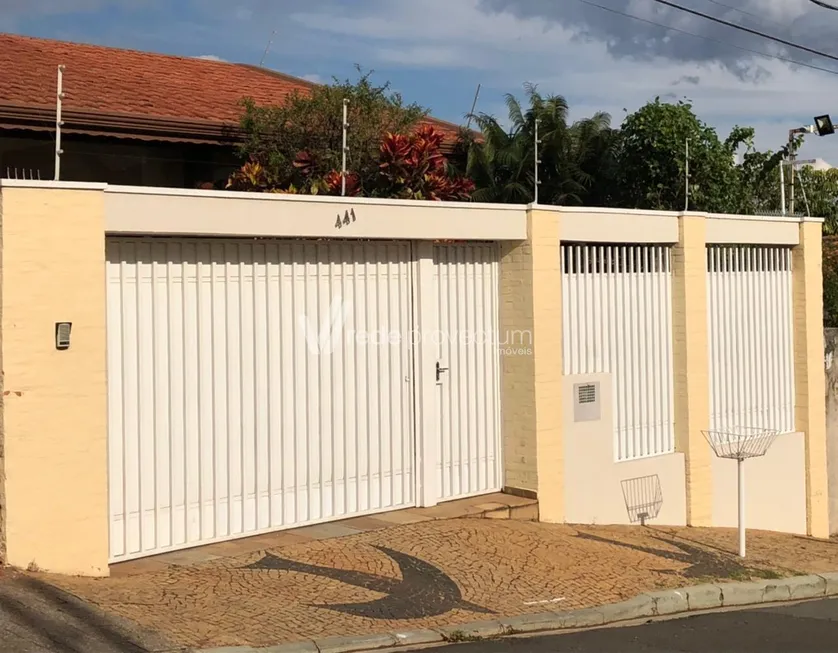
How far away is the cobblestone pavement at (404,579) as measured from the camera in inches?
256

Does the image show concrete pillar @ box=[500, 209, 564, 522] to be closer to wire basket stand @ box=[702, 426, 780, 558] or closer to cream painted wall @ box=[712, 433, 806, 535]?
wire basket stand @ box=[702, 426, 780, 558]

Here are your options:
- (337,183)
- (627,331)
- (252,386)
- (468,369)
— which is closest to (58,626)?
(252,386)

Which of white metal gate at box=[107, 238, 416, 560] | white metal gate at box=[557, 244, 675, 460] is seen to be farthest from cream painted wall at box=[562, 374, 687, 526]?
white metal gate at box=[107, 238, 416, 560]

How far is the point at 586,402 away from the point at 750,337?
3.18 meters

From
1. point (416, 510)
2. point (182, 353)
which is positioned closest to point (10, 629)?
point (182, 353)

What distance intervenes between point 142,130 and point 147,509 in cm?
545

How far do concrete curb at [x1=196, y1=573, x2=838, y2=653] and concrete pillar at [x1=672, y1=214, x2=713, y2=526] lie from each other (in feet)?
9.06

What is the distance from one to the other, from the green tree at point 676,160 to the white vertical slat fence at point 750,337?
2.15 meters

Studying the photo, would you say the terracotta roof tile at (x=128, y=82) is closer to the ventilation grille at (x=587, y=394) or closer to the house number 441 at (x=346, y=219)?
the house number 441 at (x=346, y=219)

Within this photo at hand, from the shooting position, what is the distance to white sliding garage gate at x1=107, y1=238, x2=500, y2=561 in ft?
25.4

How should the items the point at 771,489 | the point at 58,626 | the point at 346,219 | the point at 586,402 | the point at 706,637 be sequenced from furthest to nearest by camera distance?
the point at 771,489 → the point at 586,402 → the point at 346,219 → the point at 706,637 → the point at 58,626

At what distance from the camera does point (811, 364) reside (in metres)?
13.4

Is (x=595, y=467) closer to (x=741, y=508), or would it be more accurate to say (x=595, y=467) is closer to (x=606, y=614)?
(x=741, y=508)

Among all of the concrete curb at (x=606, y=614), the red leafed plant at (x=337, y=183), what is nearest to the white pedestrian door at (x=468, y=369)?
the red leafed plant at (x=337, y=183)
